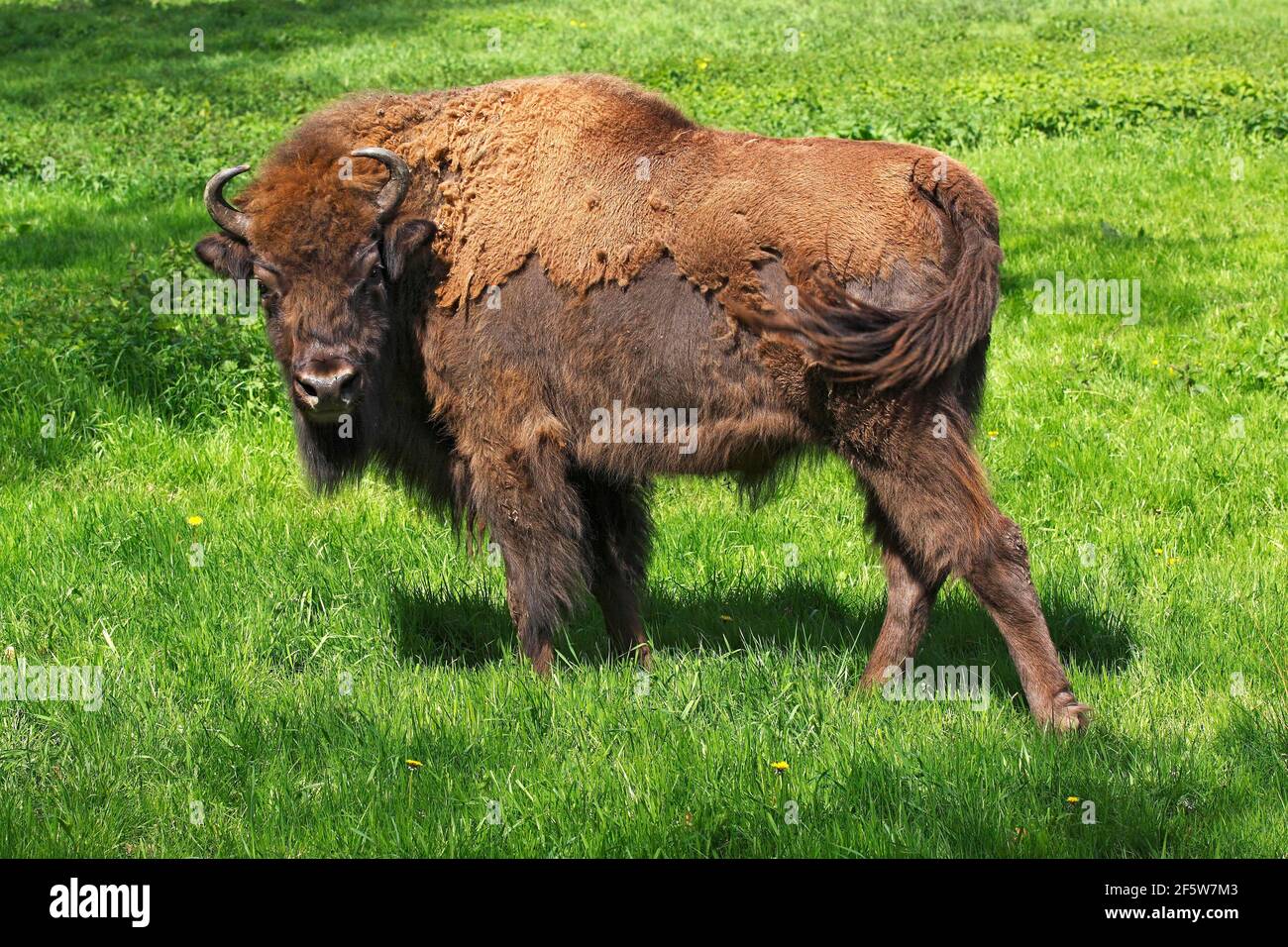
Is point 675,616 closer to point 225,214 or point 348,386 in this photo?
point 348,386

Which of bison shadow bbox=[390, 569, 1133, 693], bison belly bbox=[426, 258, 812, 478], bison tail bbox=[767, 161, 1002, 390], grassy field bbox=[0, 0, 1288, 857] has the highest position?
bison tail bbox=[767, 161, 1002, 390]

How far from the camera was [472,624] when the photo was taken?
224 inches

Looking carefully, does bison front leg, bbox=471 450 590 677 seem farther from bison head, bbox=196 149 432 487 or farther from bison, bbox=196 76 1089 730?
bison head, bbox=196 149 432 487

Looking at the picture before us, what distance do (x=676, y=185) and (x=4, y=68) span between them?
67.8ft

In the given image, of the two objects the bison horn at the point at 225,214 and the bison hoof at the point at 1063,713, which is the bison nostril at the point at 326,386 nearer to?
the bison horn at the point at 225,214

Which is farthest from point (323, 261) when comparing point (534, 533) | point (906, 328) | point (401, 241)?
point (906, 328)

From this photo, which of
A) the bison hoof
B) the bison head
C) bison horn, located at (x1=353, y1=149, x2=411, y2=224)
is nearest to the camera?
the bison hoof

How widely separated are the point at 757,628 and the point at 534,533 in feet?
3.65

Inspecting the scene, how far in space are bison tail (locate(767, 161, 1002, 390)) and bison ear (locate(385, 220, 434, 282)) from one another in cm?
145

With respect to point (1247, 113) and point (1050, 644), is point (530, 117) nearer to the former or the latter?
point (1050, 644)

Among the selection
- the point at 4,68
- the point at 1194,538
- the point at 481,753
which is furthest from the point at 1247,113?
the point at 4,68

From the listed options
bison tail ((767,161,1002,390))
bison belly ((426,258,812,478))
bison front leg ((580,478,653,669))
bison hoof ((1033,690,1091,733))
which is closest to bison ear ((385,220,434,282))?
bison belly ((426,258,812,478))

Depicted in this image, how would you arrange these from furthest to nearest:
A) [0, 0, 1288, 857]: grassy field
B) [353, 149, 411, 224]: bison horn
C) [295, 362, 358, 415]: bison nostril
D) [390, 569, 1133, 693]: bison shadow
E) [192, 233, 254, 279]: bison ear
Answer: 1. [390, 569, 1133, 693]: bison shadow
2. [192, 233, 254, 279]: bison ear
3. [353, 149, 411, 224]: bison horn
4. [295, 362, 358, 415]: bison nostril
5. [0, 0, 1288, 857]: grassy field

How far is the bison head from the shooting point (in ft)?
15.3
